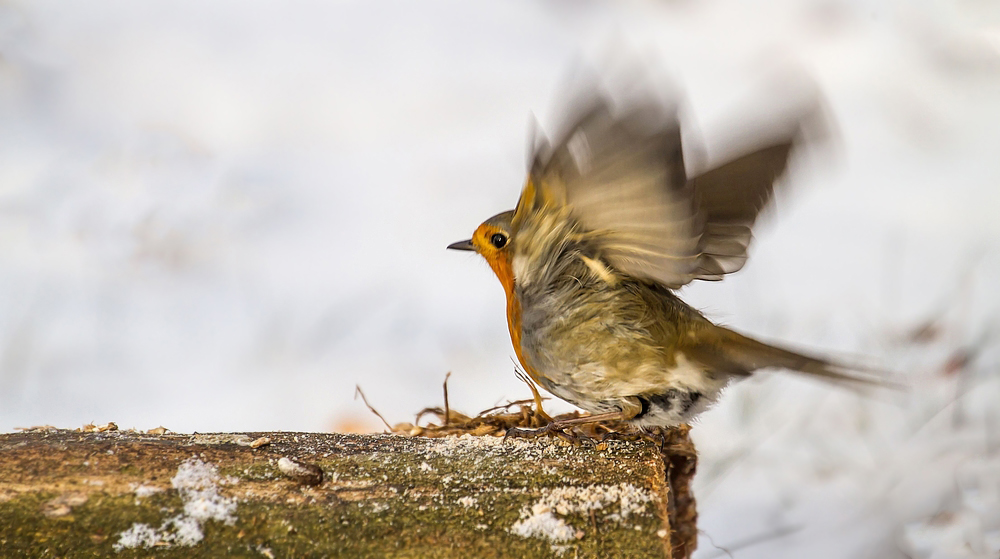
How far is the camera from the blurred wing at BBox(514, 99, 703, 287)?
113 centimetres

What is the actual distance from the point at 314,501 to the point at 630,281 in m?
0.70

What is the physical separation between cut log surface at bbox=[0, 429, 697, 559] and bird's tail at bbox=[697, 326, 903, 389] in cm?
23

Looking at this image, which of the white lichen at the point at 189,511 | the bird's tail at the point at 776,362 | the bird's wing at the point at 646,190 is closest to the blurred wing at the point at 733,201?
the bird's wing at the point at 646,190

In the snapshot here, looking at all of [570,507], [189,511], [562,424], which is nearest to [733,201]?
[562,424]

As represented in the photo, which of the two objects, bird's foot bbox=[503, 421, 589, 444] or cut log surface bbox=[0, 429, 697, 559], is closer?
cut log surface bbox=[0, 429, 697, 559]

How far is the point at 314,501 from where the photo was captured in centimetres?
127

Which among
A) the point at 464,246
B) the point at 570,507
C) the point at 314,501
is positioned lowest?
the point at 570,507

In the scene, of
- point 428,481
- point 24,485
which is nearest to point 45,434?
point 24,485

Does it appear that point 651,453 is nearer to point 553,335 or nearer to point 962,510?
point 553,335

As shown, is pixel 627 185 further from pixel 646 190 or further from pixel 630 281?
pixel 630 281

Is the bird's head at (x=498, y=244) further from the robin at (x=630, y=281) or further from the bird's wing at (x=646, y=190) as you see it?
the bird's wing at (x=646, y=190)

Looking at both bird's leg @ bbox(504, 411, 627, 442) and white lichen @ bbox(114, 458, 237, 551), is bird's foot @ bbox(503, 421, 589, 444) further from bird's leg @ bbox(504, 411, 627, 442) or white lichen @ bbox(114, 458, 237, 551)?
white lichen @ bbox(114, 458, 237, 551)

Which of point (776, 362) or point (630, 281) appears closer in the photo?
point (776, 362)

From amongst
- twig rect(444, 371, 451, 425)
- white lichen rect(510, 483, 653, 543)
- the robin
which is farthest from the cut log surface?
twig rect(444, 371, 451, 425)
